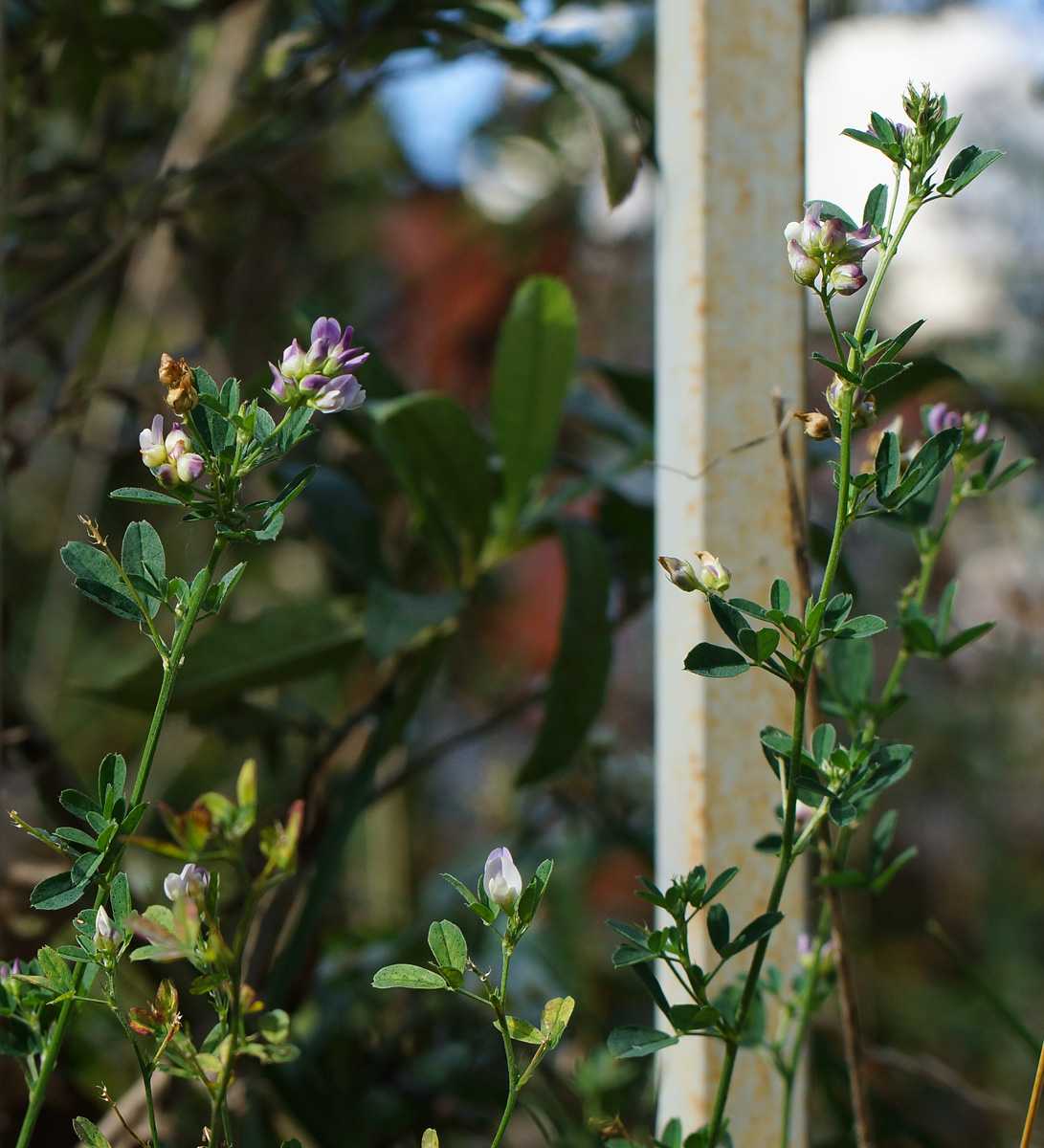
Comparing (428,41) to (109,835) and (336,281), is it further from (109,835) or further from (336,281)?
(336,281)

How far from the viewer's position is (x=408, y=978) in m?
0.25

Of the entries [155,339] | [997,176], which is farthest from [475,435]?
[997,176]

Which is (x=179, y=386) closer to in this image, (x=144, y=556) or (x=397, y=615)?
(x=144, y=556)

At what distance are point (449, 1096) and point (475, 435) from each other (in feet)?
1.19

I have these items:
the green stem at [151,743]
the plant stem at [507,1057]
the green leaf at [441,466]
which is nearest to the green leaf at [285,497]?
the green stem at [151,743]

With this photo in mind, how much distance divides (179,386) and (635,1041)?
200 mm

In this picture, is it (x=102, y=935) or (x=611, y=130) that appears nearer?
(x=102, y=935)

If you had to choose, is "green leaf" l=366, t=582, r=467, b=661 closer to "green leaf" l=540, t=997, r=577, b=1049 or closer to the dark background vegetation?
the dark background vegetation

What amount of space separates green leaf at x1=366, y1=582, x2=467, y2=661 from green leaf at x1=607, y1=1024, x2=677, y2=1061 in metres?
0.18

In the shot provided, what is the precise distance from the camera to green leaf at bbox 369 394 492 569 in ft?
1.59

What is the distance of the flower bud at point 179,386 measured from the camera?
0.23m

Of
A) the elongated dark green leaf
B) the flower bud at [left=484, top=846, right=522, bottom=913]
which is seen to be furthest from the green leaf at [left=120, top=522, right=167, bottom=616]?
the flower bud at [left=484, top=846, right=522, bottom=913]

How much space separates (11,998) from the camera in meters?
0.27

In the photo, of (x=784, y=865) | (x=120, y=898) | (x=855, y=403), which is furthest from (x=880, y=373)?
(x=120, y=898)
